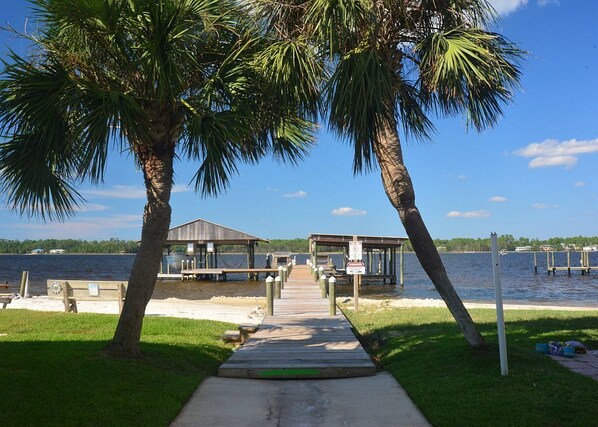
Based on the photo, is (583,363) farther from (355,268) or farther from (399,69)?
(355,268)

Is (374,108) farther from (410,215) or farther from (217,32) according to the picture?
(217,32)

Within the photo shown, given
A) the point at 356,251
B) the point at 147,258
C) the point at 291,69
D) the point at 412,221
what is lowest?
the point at 147,258

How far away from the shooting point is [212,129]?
22.1 feet

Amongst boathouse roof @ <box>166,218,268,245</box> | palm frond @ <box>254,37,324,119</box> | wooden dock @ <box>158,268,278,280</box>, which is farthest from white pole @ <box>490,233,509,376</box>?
boathouse roof @ <box>166,218,268,245</box>

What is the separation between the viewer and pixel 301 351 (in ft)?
28.9

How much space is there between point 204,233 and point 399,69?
37.5 meters

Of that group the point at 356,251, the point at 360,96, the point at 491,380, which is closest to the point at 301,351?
the point at 491,380

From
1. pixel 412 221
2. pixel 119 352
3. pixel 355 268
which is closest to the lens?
pixel 119 352

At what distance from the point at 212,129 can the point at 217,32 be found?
4.91ft

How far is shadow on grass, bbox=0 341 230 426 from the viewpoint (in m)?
4.72

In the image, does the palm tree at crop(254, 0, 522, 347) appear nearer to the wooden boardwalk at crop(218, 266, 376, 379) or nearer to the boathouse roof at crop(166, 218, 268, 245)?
the wooden boardwalk at crop(218, 266, 376, 379)

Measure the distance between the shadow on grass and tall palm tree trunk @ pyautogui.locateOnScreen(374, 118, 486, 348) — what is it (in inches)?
126

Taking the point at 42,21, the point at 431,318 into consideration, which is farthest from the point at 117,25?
the point at 431,318

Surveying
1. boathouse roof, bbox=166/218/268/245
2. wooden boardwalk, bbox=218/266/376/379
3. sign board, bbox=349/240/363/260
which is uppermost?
boathouse roof, bbox=166/218/268/245
